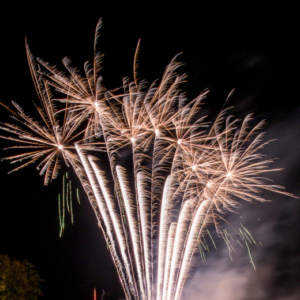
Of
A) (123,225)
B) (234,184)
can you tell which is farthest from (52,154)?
(234,184)

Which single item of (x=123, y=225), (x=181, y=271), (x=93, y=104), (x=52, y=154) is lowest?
(x=181, y=271)

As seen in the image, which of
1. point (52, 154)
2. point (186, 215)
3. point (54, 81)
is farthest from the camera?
point (186, 215)

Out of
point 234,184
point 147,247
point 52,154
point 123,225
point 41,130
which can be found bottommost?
point 147,247

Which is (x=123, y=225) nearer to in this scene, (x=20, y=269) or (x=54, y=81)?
(x=54, y=81)

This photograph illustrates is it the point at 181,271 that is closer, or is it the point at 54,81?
the point at 54,81

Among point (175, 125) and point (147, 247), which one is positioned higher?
point (175, 125)

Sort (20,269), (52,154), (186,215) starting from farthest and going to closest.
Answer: (20,269)
(186,215)
(52,154)

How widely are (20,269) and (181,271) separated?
32.0 ft

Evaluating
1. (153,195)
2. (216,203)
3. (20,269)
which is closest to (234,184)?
(216,203)

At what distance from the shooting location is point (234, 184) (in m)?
7.02

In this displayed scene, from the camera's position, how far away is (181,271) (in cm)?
715

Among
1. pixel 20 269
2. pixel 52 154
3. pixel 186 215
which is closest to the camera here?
pixel 52 154

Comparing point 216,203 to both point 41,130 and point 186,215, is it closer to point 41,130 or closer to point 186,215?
point 186,215

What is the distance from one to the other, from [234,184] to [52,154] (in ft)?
18.8
